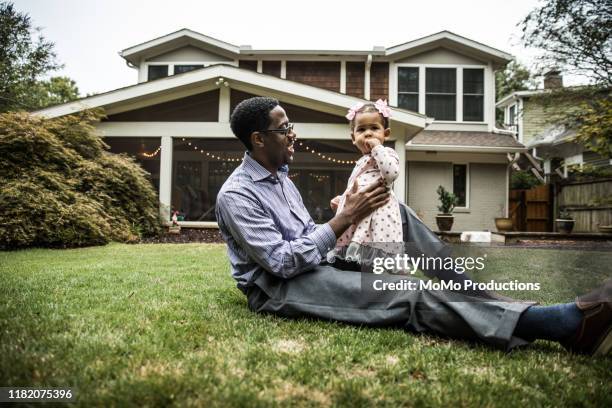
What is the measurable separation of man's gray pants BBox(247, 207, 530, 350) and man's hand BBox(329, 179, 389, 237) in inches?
10.5

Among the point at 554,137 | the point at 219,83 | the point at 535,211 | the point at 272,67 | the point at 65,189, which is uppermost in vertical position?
the point at 272,67

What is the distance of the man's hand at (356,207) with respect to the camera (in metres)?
Result: 2.37

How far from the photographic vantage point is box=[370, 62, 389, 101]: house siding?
13656 mm

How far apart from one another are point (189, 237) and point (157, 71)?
7.33 meters

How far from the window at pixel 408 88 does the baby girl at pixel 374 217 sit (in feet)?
37.2

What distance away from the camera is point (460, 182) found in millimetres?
13430

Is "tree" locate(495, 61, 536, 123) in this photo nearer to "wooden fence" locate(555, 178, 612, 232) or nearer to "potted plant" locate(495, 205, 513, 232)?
"wooden fence" locate(555, 178, 612, 232)

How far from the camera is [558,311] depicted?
1.77m

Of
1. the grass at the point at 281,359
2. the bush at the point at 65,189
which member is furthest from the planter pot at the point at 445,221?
the grass at the point at 281,359

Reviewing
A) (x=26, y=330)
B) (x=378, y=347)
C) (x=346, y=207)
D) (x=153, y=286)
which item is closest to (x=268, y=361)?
(x=378, y=347)

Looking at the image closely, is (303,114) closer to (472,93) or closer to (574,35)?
(472,93)

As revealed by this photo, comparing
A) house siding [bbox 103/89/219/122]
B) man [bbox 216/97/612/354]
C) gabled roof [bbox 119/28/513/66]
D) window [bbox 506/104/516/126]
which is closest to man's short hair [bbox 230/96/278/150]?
man [bbox 216/97/612/354]

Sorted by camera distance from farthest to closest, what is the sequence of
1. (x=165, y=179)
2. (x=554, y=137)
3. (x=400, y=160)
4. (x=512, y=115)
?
(x=512, y=115) → (x=554, y=137) → (x=400, y=160) → (x=165, y=179)

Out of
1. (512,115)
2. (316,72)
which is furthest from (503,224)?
(512,115)
